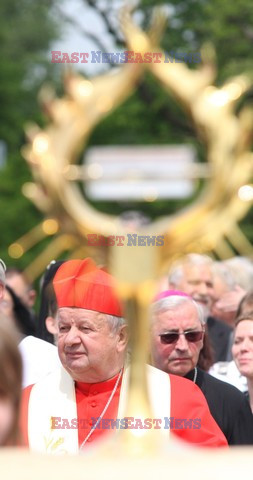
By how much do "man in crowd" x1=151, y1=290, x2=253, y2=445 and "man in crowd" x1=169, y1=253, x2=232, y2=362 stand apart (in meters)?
2.17

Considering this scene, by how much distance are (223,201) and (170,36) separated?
22.7 m

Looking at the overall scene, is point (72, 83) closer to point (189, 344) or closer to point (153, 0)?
point (189, 344)

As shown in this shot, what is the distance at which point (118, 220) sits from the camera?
259 centimetres

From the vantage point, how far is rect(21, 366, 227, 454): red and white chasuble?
483 centimetres

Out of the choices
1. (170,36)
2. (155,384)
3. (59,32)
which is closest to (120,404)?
(155,384)

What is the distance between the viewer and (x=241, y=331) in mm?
6289

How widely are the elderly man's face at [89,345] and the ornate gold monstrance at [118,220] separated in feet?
7.71

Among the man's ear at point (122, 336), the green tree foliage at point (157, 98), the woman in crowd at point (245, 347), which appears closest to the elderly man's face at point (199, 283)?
the woman in crowd at point (245, 347)

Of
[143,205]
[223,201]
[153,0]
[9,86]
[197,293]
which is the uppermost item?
[9,86]

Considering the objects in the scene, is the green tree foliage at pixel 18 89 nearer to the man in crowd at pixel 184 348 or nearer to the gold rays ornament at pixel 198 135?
the man in crowd at pixel 184 348

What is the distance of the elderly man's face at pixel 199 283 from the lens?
27.5 ft

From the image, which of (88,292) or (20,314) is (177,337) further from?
(20,314)
